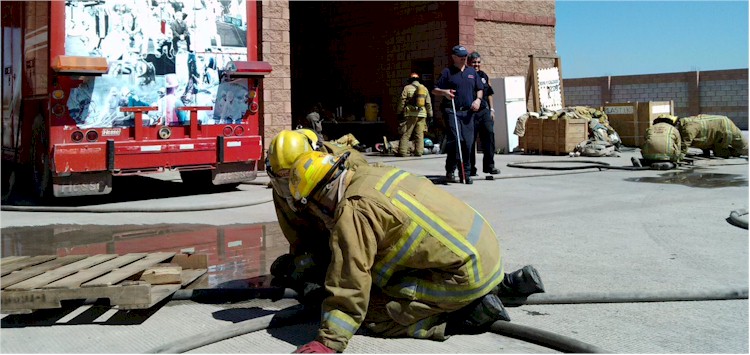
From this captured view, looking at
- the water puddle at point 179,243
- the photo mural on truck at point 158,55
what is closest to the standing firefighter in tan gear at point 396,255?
the water puddle at point 179,243

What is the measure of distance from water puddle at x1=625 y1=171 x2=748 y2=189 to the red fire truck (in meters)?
5.92

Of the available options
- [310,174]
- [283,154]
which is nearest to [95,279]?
[283,154]

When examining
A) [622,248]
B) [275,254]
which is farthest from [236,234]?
[622,248]

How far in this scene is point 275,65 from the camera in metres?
13.8

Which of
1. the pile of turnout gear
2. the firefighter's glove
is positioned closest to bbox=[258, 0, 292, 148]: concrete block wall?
the pile of turnout gear

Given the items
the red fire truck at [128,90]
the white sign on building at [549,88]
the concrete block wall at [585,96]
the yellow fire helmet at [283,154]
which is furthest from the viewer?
the concrete block wall at [585,96]

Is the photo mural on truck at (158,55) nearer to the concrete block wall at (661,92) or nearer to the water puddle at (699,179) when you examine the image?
the water puddle at (699,179)

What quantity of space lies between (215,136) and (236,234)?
10.2ft

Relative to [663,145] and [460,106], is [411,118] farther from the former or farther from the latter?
[663,145]

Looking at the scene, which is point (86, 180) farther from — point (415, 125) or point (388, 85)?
point (388, 85)

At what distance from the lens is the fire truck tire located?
9.55 metres

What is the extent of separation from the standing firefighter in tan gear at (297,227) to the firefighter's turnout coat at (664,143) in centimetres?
928

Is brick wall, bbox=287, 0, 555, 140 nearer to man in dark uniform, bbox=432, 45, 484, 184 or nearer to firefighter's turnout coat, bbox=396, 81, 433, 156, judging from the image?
firefighter's turnout coat, bbox=396, 81, 433, 156

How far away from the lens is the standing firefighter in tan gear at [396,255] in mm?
3621
